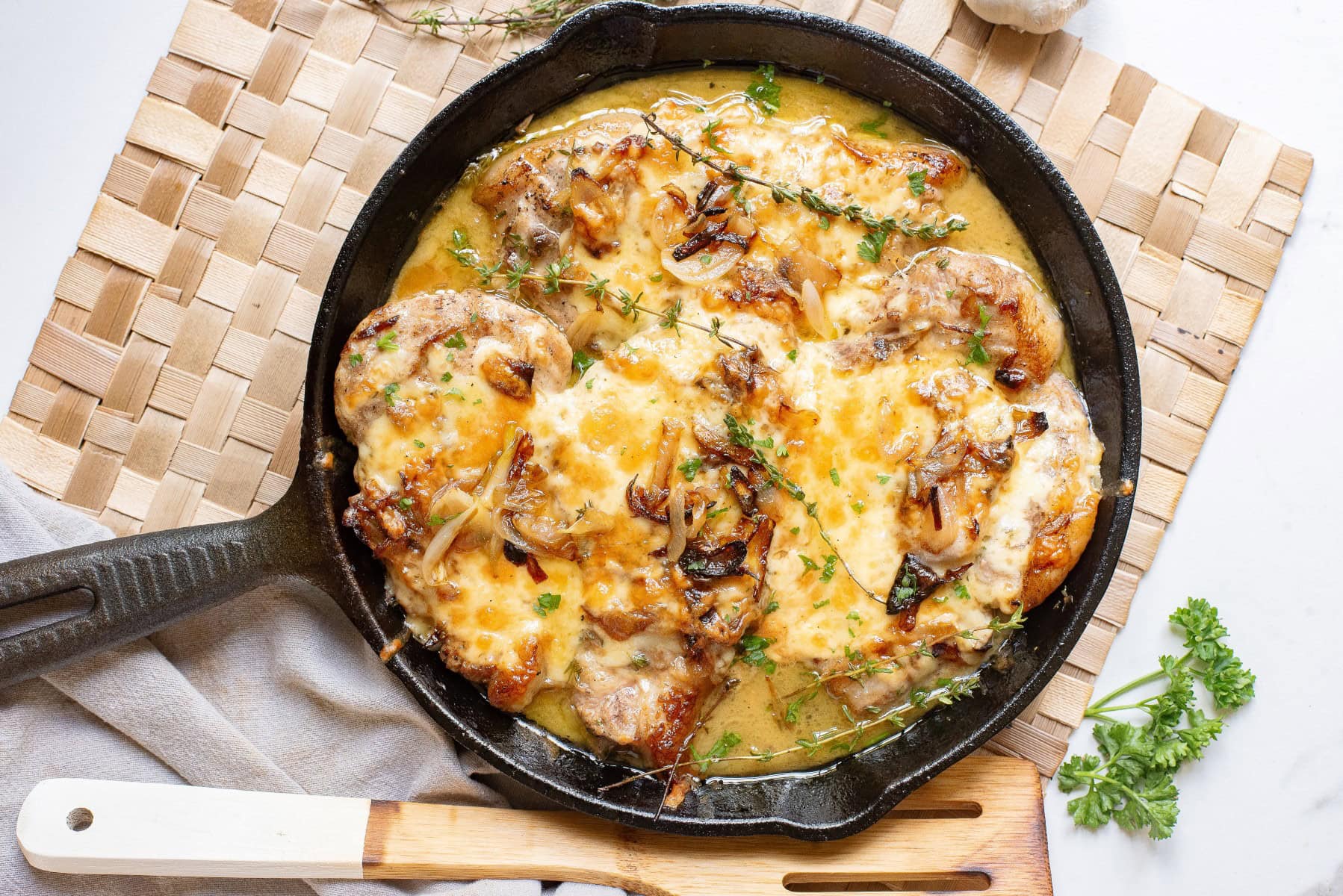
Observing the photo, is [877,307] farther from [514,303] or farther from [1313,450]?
[1313,450]

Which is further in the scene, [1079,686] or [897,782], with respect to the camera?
[1079,686]

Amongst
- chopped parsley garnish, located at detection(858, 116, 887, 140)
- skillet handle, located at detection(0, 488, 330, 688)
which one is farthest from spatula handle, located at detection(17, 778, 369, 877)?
chopped parsley garnish, located at detection(858, 116, 887, 140)

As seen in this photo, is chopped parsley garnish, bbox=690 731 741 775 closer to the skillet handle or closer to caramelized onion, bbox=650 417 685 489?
caramelized onion, bbox=650 417 685 489

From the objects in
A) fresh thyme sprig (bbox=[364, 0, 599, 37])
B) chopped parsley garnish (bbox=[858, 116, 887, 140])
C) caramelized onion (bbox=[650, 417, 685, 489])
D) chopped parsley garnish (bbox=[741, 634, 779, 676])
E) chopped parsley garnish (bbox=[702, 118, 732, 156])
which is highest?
chopped parsley garnish (bbox=[858, 116, 887, 140])

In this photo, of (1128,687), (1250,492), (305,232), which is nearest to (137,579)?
(305,232)

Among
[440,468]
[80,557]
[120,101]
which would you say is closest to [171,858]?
[80,557]

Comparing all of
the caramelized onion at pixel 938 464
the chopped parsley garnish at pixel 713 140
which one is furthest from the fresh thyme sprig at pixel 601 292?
the caramelized onion at pixel 938 464
